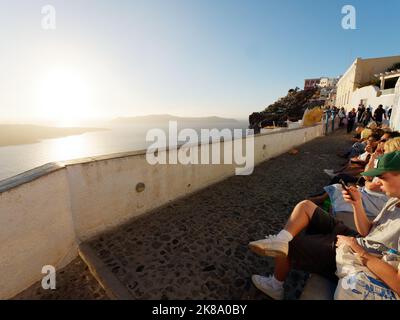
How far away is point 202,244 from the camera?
10.6 feet

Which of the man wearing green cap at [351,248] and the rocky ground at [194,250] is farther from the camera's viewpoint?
the rocky ground at [194,250]

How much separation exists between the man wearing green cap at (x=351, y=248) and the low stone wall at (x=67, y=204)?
261cm

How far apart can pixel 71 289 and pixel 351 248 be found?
319 cm

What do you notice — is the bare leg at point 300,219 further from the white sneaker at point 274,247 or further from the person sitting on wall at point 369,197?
the person sitting on wall at point 369,197

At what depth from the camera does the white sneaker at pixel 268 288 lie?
224 cm

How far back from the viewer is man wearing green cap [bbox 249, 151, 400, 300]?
1.38 meters

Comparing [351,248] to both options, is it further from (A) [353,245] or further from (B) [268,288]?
(B) [268,288]

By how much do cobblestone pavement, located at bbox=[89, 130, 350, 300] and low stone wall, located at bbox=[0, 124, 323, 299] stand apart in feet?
1.22

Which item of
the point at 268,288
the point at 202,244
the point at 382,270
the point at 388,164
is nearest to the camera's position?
the point at 382,270

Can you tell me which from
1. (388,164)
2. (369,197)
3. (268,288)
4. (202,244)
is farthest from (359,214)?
(202,244)

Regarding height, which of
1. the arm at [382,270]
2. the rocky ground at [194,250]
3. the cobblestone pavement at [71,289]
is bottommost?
the cobblestone pavement at [71,289]

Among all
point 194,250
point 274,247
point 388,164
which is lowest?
point 194,250

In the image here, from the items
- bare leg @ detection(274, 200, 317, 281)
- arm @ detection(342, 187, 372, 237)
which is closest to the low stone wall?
bare leg @ detection(274, 200, 317, 281)

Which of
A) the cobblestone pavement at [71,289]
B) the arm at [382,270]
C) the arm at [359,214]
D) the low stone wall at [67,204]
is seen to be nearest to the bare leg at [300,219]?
the arm at [359,214]
